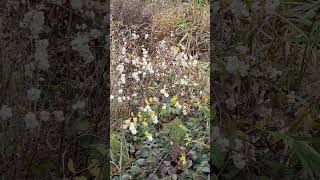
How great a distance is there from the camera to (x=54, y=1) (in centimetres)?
146

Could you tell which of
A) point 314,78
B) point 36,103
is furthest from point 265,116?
point 36,103

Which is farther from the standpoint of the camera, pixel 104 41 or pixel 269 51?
pixel 104 41

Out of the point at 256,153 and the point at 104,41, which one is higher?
the point at 104,41

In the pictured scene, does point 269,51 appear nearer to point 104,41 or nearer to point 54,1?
point 104,41

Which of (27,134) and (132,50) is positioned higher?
(132,50)

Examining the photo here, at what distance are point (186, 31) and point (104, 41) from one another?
49.1 inches

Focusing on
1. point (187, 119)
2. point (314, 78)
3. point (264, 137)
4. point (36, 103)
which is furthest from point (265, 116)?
point (187, 119)

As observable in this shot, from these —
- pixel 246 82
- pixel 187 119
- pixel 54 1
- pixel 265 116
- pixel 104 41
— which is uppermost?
pixel 54 1

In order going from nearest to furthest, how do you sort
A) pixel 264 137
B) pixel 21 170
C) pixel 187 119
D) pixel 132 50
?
1. pixel 21 170
2. pixel 264 137
3. pixel 187 119
4. pixel 132 50

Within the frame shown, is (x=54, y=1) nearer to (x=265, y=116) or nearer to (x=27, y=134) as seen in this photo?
(x=27, y=134)

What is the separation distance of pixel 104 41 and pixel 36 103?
0.31 meters

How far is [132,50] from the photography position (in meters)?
2.64

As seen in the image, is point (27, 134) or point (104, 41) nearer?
point (27, 134)

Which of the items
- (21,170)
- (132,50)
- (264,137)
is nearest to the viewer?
(21,170)
